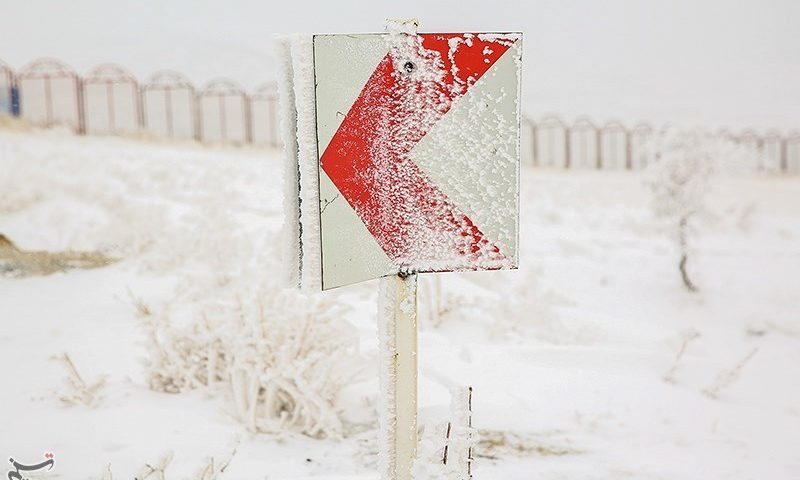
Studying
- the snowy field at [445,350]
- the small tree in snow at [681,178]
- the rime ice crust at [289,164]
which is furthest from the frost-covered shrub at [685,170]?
the rime ice crust at [289,164]

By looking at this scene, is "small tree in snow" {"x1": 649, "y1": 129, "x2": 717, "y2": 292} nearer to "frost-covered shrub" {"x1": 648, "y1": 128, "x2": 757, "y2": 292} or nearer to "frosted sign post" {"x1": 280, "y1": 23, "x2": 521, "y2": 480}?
"frost-covered shrub" {"x1": 648, "y1": 128, "x2": 757, "y2": 292}

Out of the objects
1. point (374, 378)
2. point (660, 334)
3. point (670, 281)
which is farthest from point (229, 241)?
point (670, 281)

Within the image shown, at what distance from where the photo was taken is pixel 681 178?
7027 millimetres

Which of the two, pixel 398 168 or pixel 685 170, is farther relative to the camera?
pixel 685 170

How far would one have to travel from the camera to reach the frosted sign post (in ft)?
4.56

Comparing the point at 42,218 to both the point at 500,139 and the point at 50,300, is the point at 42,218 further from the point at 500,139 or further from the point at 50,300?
the point at 500,139

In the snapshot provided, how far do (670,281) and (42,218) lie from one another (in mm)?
5798

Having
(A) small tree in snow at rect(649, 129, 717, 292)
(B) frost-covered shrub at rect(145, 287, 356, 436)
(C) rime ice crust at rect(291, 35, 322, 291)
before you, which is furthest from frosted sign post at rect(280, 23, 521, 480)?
Answer: (A) small tree in snow at rect(649, 129, 717, 292)

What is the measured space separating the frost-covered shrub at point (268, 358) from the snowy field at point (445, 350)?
1.2 inches

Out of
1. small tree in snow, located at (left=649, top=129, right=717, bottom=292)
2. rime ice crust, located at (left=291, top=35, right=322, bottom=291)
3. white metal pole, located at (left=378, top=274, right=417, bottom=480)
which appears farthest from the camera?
small tree in snow, located at (left=649, top=129, right=717, bottom=292)

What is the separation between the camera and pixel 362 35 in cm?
139

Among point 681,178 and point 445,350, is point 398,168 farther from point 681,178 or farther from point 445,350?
point 681,178

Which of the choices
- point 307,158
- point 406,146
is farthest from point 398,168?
point 307,158

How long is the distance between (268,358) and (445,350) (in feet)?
3.70
